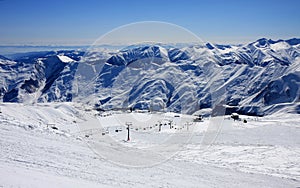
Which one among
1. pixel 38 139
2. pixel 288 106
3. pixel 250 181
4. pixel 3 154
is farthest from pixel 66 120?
pixel 288 106

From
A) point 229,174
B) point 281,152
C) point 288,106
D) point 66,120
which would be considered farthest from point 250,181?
point 288,106

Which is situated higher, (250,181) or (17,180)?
(17,180)

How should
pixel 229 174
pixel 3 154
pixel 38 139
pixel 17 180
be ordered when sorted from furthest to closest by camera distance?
pixel 38 139, pixel 229 174, pixel 3 154, pixel 17 180

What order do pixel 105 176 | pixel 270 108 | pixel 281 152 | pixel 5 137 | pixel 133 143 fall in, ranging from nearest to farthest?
pixel 105 176 < pixel 5 137 < pixel 281 152 < pixel 133 143 < pixel 270 108

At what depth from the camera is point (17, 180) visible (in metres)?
Result: 13.3

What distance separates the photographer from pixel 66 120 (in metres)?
63.2

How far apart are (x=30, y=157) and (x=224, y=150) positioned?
1938 centimetres

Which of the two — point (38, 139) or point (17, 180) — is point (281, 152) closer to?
point (38, 139)

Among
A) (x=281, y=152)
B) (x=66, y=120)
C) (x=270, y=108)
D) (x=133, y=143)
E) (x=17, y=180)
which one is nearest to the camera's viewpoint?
(x=17, y=180)

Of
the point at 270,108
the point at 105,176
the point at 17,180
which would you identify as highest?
the point at 17,180

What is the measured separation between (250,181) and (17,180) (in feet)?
46.1

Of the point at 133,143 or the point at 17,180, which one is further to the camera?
the point at 133,143

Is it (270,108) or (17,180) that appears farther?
(270,108)

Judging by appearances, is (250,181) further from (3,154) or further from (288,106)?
(288,106)
